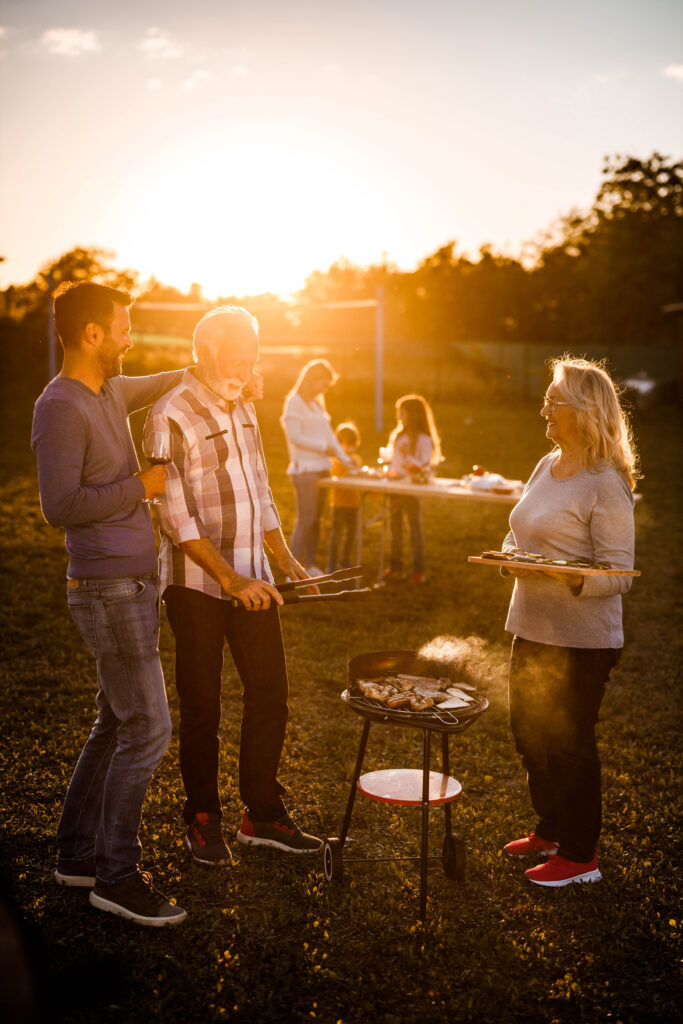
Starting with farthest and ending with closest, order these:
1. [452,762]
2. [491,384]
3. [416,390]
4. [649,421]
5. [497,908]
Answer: [491,384]
[416,390]
[649,421]
[452,762]
[497,908]

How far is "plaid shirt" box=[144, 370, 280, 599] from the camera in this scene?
3.07 m

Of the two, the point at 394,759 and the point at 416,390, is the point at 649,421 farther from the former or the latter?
the point at 394,759

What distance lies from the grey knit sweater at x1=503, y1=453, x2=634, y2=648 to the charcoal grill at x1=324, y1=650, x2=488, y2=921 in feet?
1.29

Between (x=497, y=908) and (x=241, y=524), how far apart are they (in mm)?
1714

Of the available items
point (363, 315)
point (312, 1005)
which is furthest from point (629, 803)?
point (363, 315)

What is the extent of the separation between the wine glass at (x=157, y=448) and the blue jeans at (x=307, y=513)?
15.6ft

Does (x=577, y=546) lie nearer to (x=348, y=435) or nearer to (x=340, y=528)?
(x=340, y=528)

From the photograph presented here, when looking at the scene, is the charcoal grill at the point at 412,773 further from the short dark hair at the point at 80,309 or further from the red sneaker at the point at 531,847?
the short dark hair at the point at 80,309

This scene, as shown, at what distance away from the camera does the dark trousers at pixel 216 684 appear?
126 inches

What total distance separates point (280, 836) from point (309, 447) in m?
4.55

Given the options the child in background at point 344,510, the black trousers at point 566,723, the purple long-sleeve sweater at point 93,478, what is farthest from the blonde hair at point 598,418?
the child in background at point 344,510

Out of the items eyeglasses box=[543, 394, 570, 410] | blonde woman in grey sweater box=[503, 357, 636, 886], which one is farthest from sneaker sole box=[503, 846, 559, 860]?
eyeglasses box=[543, 394, 570, 410]

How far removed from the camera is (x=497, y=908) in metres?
3.28

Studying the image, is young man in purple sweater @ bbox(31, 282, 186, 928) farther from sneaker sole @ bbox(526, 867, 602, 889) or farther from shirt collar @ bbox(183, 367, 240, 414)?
sneaker sole @ bbox(526, 867, 602, 889)
